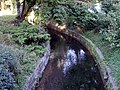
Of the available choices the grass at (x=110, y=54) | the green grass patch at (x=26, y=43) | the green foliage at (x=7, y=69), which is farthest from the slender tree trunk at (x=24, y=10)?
the green foliage at (x=7, y=69)

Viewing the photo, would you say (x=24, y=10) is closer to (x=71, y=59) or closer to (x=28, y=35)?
(x=28, y=35)

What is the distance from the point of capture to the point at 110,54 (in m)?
13.5

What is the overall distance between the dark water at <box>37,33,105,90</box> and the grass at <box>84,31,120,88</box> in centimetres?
81

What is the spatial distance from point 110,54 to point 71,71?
214cm

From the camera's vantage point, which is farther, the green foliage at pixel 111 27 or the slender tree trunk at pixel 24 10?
the slender tree trunk at pixel 24 10

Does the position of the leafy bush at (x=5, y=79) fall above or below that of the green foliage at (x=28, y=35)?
above

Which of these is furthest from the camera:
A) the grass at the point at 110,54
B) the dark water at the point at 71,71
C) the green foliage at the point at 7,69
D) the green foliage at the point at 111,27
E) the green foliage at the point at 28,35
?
the green foliage at the point at 28,35

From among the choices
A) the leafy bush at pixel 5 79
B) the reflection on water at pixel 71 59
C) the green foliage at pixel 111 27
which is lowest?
the reflection on water at pixel 71 59

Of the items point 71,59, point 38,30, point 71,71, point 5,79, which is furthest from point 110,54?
point 5,79

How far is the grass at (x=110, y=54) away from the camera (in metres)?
11.1

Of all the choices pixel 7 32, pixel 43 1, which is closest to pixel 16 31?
pixel 7 32

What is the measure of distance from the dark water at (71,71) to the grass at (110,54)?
81cm

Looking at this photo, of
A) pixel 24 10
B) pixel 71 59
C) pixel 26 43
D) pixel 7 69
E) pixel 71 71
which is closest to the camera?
pixel 7 69

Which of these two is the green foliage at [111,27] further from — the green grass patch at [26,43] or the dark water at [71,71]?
the green grass patch at [26,43]
